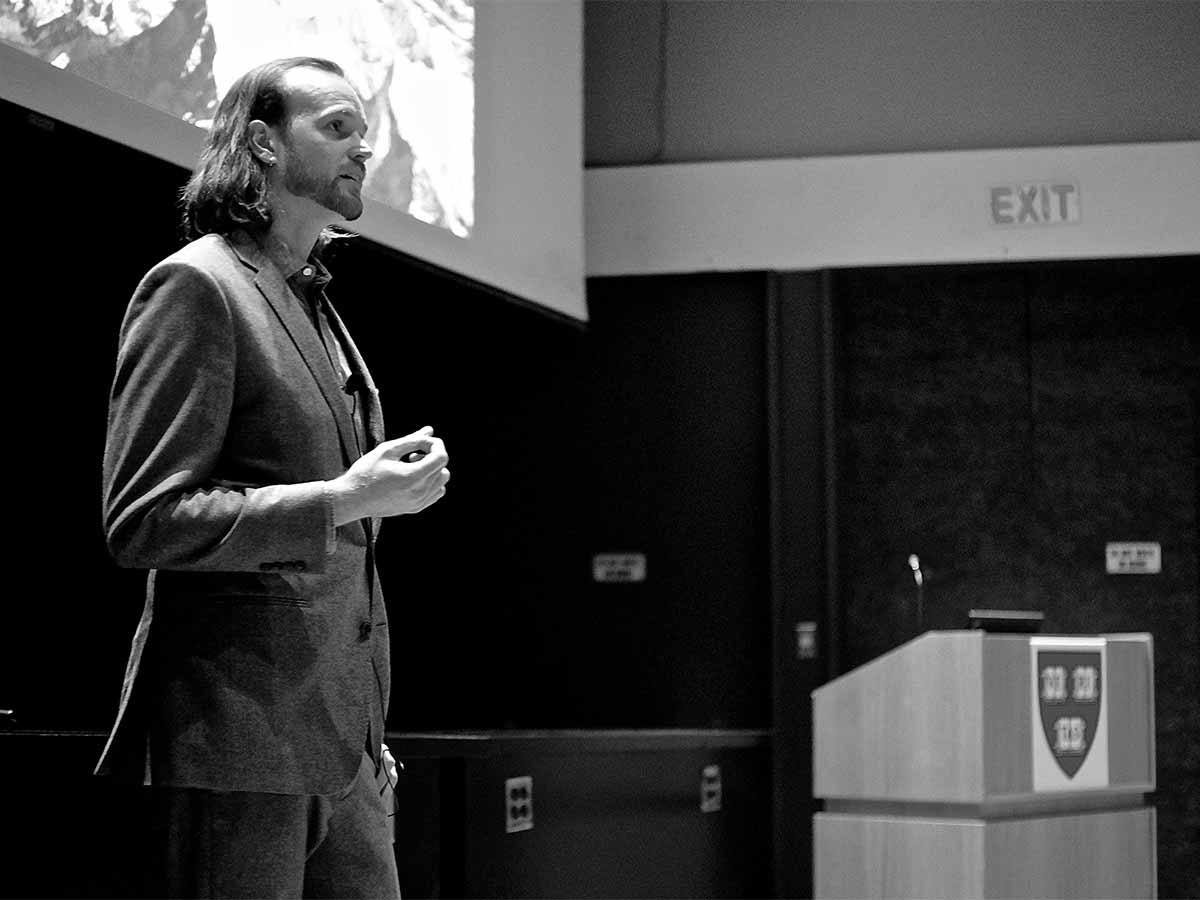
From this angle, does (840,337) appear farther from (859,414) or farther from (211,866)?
(211,866)

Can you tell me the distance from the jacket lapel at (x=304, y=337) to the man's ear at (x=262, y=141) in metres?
0.11

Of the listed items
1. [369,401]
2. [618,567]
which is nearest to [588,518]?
[618,567]

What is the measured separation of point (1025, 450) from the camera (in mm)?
5414

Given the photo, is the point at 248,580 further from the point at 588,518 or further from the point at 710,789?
the point at 588,518

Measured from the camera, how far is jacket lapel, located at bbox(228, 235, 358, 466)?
1.56m

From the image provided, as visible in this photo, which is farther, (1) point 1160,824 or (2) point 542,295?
(1) point 1160,824

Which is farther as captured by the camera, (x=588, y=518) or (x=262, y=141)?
(x=588, y=518)

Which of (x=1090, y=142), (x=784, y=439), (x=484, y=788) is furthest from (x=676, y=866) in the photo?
(x=1090, y=142)

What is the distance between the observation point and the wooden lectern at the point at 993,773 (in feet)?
11.0

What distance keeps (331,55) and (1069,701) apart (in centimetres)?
228

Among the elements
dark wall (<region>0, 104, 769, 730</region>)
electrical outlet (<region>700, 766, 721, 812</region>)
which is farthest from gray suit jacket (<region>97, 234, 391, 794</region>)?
dark wall (<region>0, 104, 769, 730</region>)

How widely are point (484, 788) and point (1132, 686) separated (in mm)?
1551

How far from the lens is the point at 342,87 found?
1695mm

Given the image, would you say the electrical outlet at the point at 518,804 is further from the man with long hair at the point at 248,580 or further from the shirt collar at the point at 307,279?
the shirt collar at the point at 307,279
